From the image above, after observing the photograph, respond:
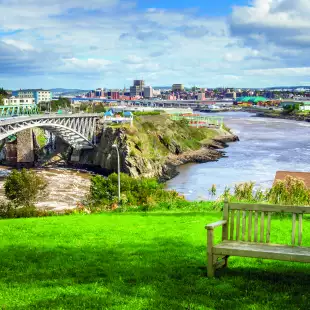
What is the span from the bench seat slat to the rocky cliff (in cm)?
4227

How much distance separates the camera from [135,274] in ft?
19.5

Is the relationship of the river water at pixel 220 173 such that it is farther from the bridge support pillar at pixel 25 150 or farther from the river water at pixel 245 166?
the bridge support pillar at pixel 25 150

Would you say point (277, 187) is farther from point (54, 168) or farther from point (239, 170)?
point (54, 168)

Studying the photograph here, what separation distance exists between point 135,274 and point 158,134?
199ft

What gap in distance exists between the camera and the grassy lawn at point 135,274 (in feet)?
16.7

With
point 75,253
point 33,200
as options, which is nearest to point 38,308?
point 75,253

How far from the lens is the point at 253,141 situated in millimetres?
79938

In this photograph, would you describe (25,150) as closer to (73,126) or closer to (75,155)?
(75,155)

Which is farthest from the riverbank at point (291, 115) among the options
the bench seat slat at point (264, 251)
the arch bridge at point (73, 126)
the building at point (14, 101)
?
the bench seat slat at point (264, 251)

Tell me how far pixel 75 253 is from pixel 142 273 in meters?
1.46

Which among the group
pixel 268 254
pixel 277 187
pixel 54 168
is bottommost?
pixel 54 168

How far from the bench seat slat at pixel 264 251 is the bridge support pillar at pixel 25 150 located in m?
57.1

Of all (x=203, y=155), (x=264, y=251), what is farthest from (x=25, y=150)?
(x=264, y=251)

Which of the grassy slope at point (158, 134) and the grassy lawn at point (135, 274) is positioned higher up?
the grassy lawn at point (135, 274)
